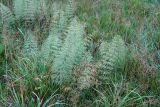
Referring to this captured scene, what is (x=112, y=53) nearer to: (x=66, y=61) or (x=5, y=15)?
(x=66, y=61)

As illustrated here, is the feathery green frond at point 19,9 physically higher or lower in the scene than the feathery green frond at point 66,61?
higher

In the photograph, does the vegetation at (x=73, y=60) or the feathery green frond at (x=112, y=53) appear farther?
the feathery green frond at (x=112, y=53)

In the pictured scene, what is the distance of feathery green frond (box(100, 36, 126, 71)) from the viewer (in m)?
3.82

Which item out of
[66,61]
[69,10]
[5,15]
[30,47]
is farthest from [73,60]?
[5,15]

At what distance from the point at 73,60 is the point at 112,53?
1.40 feet

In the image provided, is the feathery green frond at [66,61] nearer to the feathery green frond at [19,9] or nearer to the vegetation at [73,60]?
the vegetation at [73,60]

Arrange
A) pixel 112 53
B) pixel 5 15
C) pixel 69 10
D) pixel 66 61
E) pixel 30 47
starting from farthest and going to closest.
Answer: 1. pixel 69 10
2. pixel 5 15
3. pixel 30 47
4. pixel 112 53
5. pixel 66 61

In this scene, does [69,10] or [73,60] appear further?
[69,10]

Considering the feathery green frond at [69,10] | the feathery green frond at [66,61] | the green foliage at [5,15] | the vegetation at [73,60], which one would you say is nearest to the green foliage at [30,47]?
the vegetation at [73,60]

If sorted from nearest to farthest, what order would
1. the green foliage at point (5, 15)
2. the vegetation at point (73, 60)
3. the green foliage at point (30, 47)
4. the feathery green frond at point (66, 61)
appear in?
the vegetation at point (73, 60), the feathery green frond at point (66, 61), the green foliage at point (30, 47), the green foliage at point (5, 15)

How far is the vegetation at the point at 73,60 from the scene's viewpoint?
3.53m

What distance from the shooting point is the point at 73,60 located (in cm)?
371

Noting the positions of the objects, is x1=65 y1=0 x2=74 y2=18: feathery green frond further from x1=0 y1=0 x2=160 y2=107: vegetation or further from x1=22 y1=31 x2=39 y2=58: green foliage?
x1=22 y1=31 x2=39 y2=58: green foliage

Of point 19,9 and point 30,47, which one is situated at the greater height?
point 19,9
